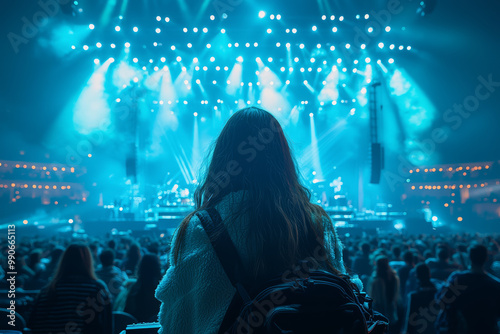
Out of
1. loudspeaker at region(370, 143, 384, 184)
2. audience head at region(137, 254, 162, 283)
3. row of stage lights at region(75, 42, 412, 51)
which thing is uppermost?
row of stage lights at region(75, 42, 412, 51)

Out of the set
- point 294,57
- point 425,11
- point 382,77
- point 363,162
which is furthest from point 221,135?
point 363,162

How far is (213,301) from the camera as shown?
1226mm

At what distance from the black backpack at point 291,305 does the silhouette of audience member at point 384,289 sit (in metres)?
3.84

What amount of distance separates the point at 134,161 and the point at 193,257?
15764 millimetres

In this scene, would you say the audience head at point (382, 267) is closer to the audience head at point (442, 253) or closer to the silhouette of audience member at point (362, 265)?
the audience head at point (442, 253)

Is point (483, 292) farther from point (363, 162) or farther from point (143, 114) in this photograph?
point (363, 162)

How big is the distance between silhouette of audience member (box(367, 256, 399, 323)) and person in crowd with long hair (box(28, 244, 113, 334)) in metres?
3.33

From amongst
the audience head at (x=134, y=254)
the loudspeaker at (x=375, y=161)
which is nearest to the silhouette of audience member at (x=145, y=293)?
the audience head at (x=134, y=254)

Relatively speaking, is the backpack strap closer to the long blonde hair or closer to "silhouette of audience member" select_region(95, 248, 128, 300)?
the long blonde hair

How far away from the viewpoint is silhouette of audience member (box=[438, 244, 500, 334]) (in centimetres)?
345

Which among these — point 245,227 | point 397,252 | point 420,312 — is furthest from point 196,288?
point 397,252

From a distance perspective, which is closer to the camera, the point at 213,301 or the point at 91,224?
the point at 213,301

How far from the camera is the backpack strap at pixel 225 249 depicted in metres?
1.21

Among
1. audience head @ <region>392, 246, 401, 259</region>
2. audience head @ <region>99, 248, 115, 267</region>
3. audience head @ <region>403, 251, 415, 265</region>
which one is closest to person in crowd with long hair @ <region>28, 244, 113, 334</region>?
audience head @ <region>99, 248, 115, 267</region>
